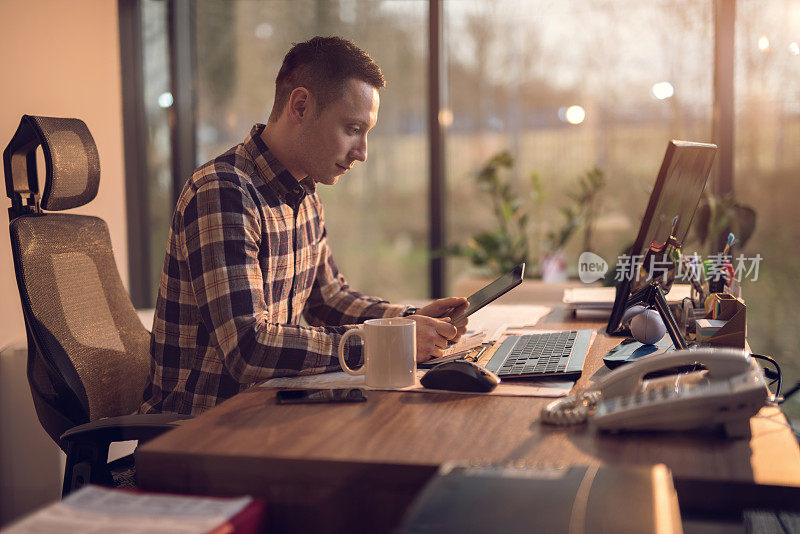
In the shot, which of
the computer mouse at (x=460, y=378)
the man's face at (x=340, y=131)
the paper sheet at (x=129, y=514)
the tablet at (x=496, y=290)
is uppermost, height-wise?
the man's face at (x=340, y=131)

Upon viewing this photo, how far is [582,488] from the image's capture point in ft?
2.29

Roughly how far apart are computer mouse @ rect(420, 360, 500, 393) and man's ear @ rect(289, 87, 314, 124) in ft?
2.37

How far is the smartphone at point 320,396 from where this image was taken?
1.08 metres

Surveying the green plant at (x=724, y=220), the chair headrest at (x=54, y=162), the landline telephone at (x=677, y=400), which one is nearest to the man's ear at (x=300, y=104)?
the chair headrest at (x=54, y=162)

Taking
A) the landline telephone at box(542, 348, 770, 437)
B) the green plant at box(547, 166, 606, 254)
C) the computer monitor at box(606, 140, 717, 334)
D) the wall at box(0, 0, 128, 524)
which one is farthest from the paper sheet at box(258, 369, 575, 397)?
the green plant at box(547, 166, 606, 254)

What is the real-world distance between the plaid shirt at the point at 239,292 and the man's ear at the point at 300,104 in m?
0.10

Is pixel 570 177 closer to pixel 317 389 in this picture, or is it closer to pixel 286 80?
pixel 286 80

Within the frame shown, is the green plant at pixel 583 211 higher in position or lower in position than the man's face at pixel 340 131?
lower

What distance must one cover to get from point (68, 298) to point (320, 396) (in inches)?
27.3

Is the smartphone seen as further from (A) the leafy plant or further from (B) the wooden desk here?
(A) the leafy plant

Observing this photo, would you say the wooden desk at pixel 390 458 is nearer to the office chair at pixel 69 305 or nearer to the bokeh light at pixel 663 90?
the office chair at pixel 69 305

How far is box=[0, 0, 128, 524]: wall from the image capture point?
85.5 inches

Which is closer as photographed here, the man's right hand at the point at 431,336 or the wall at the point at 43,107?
the man's right hand at the point at 431,336

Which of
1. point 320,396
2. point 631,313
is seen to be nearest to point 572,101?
point 631,313
